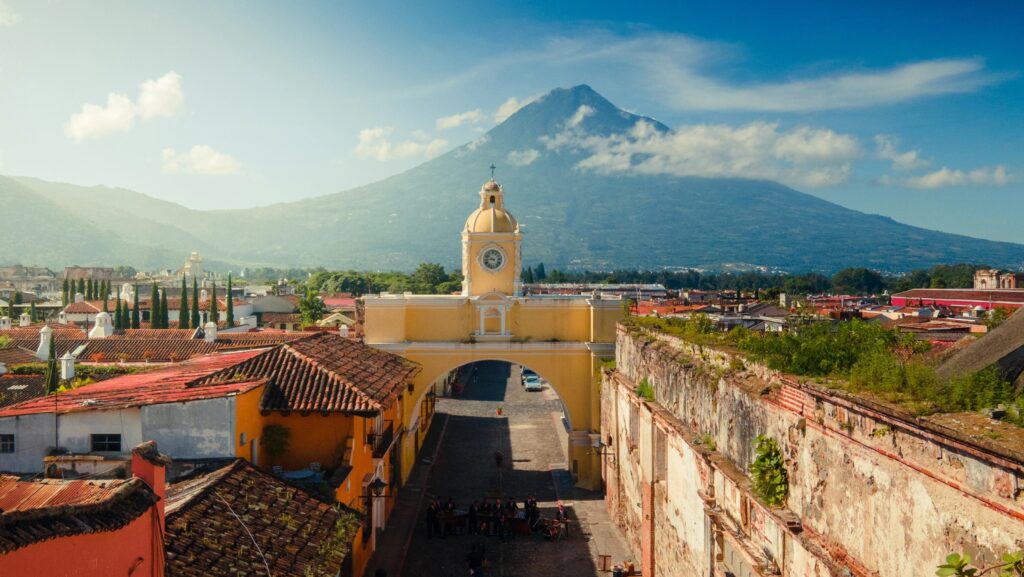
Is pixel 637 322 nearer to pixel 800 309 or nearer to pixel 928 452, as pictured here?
pixel 800 309

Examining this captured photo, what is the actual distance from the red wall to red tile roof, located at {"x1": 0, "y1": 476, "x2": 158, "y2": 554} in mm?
53

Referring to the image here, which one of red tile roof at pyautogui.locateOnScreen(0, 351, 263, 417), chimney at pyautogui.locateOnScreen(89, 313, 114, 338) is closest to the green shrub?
red tile roof at pyautogui.locateOnScreen(0, 351, 263, 417)

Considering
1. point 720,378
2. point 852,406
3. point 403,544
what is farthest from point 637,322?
point 852,406

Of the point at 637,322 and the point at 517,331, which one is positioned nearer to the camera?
the point at 637,322

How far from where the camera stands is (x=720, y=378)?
9172 millimetres

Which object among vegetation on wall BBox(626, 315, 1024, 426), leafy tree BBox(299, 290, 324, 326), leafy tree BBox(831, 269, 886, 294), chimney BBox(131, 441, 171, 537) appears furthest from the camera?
leafy tree BBox(831, 269, 886, 294)

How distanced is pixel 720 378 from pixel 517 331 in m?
14.0

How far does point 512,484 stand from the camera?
826 inches

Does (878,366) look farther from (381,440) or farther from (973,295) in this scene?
(973,295)

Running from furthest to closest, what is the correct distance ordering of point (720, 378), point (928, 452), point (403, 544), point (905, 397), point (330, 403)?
point (403, 544), point (330, 403), point (720, 378), point (905, 397), point (928, 452)

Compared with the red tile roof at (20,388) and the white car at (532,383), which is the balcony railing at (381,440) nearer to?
the red tile roof at (20,388)

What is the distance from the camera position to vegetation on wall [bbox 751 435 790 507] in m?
7.17

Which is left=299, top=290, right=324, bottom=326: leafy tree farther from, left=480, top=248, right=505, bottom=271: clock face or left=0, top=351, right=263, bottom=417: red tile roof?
left=0, top=351, right=263, bottom=417: red tile roof

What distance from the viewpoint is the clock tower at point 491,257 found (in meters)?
24.0
